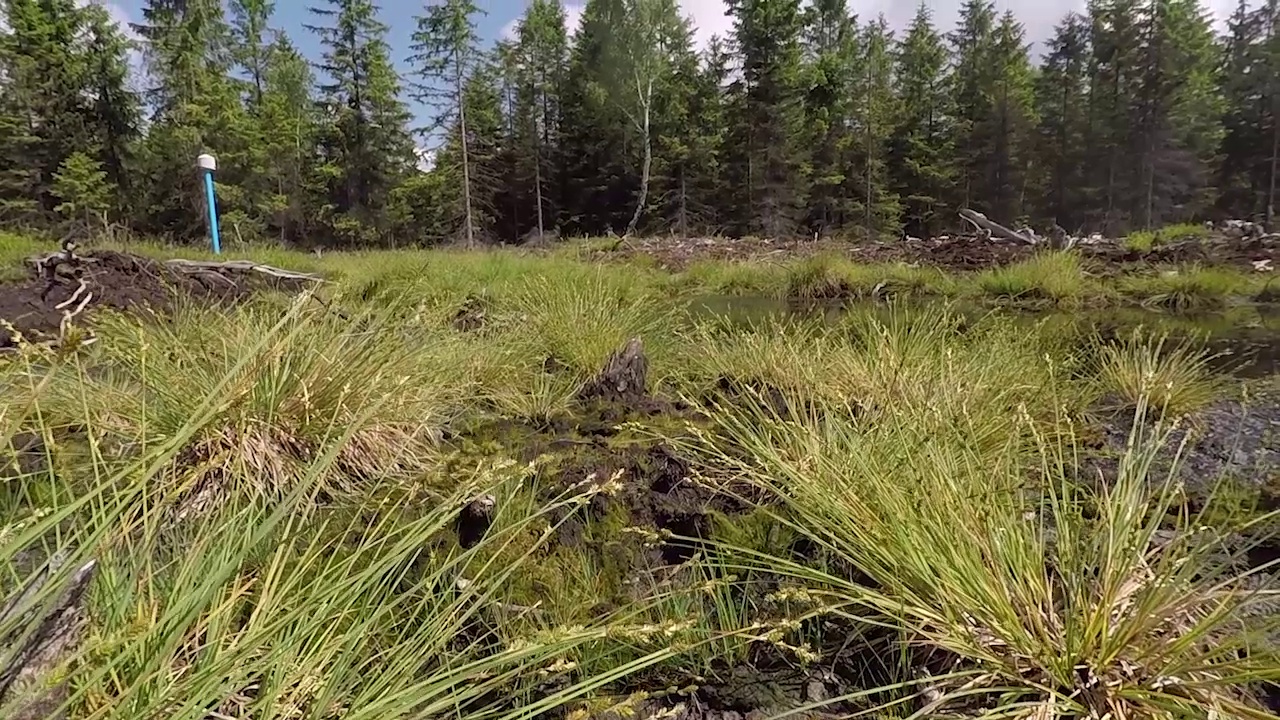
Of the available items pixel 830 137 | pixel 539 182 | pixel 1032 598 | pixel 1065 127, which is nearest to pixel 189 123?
pixel 539 182

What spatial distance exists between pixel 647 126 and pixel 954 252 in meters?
13.5

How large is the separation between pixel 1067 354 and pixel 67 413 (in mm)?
4306

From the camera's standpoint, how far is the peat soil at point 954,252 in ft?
30.9

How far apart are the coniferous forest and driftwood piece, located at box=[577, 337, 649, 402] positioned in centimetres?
2062

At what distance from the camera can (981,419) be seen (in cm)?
225

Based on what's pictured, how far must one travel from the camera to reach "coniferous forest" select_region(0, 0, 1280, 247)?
23.6m

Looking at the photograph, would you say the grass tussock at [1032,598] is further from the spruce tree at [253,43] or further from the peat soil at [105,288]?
the spruce tree at [253,43]

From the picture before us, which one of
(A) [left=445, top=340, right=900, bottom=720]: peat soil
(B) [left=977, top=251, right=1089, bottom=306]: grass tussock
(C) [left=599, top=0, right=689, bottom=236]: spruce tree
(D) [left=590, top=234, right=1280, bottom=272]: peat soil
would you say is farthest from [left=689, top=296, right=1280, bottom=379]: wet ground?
(C) [left=599, top=0, right=689, bottom=236]: spruce tree

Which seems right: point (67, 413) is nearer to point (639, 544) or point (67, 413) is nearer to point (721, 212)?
point (639, 544)

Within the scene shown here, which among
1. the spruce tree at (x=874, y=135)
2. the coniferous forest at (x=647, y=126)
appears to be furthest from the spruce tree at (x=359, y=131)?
the spruce tree at (x=874, y=135)

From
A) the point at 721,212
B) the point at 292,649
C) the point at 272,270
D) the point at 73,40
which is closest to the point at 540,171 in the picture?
the point at 721,212

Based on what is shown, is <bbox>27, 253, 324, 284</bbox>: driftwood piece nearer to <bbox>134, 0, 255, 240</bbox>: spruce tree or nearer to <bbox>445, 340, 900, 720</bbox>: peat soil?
<bbox>445, 340, 900, 720</bbox>: peat soil

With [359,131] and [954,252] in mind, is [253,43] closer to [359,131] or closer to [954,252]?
[359,131]

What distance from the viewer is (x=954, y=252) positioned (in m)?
11.3
